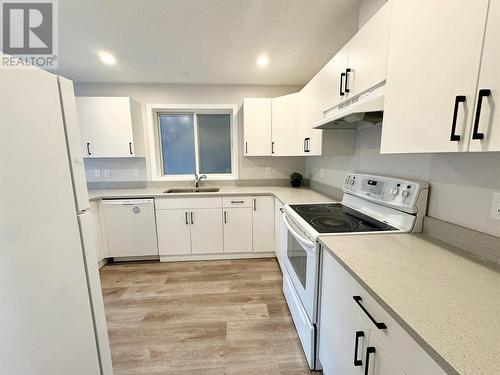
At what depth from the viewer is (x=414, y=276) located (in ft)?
2.57

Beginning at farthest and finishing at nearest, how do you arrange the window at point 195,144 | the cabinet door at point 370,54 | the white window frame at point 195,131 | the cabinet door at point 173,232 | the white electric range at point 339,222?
the window at point 195,144, the white window frame at point 195,131, the cabinet door at point 173,232, the white electric range at point 339,222, the cabinet door at point 370,54

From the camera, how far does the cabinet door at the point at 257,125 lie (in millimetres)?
2729

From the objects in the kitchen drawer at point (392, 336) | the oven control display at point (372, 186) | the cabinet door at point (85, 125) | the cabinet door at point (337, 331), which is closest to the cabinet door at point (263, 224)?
the oven control display at point (372, 186)

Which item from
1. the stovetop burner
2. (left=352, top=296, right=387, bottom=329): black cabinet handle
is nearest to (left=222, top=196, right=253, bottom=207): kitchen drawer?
the stovetop burner

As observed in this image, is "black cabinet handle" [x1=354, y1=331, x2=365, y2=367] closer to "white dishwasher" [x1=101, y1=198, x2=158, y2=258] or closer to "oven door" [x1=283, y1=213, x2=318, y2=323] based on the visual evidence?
"oven door" [x1=283, y1=213, x2=318, y2=323]

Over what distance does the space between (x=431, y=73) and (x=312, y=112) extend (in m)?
1.31

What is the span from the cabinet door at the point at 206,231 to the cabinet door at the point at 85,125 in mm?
1552

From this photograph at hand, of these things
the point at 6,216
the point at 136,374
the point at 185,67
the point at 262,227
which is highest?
the point at 185,67

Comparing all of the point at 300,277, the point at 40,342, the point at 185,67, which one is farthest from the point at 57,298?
→ the point at 185,67

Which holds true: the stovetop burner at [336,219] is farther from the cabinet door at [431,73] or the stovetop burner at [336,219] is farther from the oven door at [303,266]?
the cabinet door at [431,73]

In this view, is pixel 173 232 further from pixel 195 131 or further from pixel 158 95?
pixel 158 95

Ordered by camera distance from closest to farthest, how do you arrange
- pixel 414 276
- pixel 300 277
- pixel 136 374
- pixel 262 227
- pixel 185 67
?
1. pixel 414 276
2. pixel 136 374
3. pixel 300 277
4. pixel 185 67
5. pixel 262 227

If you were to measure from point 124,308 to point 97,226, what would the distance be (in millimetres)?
1134

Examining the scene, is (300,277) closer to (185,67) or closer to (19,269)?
(19,269)
